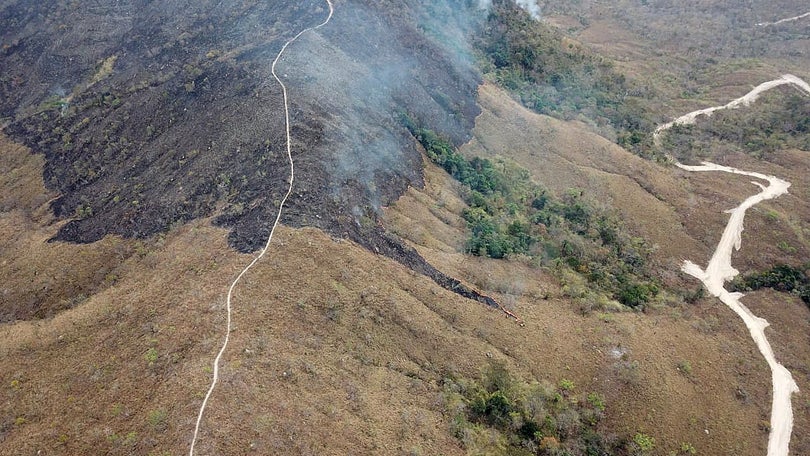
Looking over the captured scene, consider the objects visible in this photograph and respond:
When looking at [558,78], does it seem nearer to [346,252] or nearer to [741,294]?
[741,294]

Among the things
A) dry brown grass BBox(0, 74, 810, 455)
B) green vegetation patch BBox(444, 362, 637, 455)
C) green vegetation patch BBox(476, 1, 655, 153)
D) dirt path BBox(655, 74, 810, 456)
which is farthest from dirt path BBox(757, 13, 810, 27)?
green vegetation patch BBox(444, 362, 637, 455)

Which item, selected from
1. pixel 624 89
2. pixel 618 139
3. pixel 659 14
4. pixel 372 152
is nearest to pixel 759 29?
pixel 659 14

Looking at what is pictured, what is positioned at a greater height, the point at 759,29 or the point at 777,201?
the point at 759,29

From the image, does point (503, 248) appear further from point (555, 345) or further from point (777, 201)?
point (777, 201)

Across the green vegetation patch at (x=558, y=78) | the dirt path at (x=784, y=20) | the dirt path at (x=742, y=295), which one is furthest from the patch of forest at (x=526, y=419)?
the dirt path at (x=784, y=20)

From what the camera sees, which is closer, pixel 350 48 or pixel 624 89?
pixel 350 48

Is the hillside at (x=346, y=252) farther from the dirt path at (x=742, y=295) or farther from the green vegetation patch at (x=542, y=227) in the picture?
the dirt path at (x=742, y=295)

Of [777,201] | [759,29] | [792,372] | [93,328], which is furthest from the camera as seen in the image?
[759,29]
